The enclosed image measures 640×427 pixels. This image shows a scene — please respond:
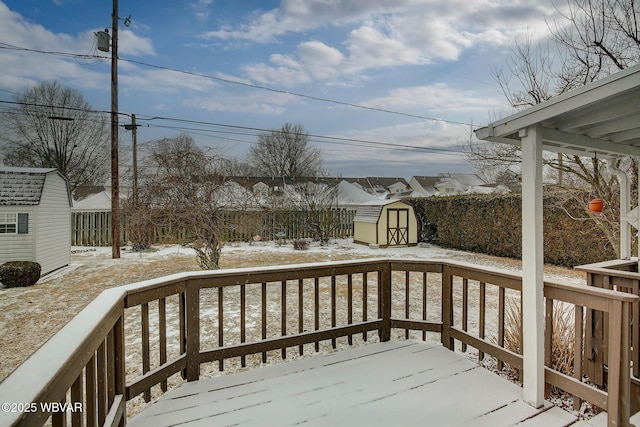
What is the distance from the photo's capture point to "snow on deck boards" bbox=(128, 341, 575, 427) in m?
1.95

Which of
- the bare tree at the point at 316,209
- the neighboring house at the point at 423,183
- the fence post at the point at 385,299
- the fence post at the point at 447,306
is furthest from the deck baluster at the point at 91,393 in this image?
the neighboring house at the point at 423,183

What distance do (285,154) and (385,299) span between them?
70.7 ft

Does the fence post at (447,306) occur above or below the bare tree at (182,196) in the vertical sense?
below

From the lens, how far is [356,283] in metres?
6.48

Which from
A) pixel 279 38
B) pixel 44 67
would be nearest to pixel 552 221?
pixel 279 38

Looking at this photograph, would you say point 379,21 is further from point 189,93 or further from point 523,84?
point 189,93

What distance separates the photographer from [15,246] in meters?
7.04

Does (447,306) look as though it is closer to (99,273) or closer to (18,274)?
(99,273)

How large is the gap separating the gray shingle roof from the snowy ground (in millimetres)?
1774

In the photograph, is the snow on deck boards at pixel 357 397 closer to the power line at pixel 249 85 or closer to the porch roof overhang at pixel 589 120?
the porch roof overhang at pixel 589 120

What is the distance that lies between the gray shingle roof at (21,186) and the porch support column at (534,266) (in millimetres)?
9098

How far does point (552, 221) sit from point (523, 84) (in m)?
3.87

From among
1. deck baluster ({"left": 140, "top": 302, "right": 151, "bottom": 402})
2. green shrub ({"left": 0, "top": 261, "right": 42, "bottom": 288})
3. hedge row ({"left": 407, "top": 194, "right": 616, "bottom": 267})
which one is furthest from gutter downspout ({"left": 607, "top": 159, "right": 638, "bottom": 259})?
green shrub ({"left": 0, "top": 261, "right": 42, "bottom": 288})

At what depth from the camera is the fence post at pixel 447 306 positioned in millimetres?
2922
